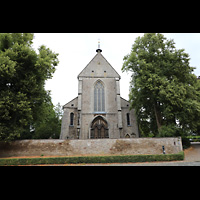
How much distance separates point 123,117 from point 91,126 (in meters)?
5.61

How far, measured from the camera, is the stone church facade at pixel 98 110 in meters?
22.5

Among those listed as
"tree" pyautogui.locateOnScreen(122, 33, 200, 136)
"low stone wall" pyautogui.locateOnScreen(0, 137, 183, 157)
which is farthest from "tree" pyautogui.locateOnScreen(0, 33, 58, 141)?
"tree" pyautogui.locateOnScreen(122, 33, 200, 136)

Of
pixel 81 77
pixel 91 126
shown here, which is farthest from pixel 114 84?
pixel 91 126

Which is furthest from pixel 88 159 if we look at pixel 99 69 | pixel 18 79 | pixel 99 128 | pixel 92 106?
pixel 99 69

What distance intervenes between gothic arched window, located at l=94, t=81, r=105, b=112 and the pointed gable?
72.5 inches

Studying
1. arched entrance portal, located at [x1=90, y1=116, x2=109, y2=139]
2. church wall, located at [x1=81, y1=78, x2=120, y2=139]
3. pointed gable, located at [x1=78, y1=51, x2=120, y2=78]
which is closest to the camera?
arched entrance portal, located at [x1=90, y1=116, x2=109, y2=139]

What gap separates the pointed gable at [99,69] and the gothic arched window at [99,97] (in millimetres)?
1841

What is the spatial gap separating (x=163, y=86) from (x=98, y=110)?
11099 mm

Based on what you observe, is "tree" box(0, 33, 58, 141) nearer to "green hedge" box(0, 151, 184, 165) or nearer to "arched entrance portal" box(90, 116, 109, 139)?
"green hedge" box(0, 151, 184, 165)

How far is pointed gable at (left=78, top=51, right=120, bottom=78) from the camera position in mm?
26094

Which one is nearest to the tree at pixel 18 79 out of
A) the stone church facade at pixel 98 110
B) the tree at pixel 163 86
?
the stone church facade at pixel 98 110

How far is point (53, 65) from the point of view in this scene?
16.7 meters

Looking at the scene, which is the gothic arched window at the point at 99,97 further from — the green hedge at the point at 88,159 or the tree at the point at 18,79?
the green hedge at the point at 88,159
